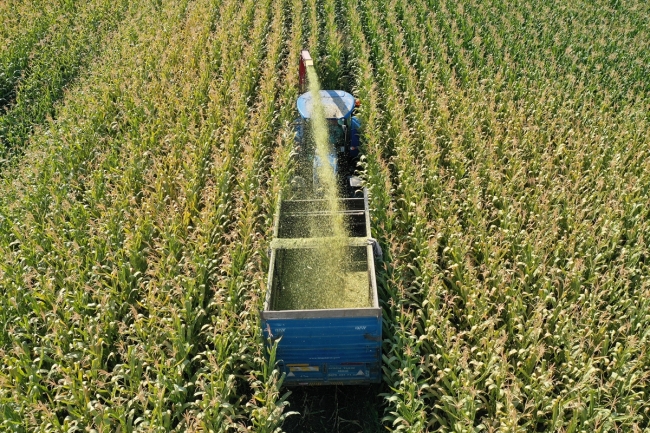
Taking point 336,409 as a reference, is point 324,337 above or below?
above

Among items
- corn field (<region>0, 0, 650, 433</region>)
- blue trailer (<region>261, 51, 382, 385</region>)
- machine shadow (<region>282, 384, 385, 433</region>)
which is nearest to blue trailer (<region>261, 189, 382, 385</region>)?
blue trailer (<region>261, 51, 382, 385</region>)

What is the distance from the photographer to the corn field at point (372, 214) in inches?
199

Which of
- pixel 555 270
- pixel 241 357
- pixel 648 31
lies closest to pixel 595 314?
pixel 555 270

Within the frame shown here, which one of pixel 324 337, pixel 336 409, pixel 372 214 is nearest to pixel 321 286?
pixel 324 337

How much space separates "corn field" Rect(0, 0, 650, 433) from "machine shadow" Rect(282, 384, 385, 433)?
83mm

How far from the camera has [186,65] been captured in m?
12.0

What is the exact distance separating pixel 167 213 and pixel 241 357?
9.51 feet

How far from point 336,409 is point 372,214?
8.97 feet

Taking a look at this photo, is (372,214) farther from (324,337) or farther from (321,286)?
(324,337)

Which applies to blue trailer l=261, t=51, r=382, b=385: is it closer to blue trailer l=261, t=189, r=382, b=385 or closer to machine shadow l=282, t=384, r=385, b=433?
blue trailer l=261, t=189, r=382, b=385

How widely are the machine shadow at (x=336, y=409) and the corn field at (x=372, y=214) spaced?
0.08 metres

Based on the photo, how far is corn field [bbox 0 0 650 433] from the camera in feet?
16.6

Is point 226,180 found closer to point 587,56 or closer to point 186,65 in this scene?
point 186,65

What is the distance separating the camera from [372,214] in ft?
24.5
